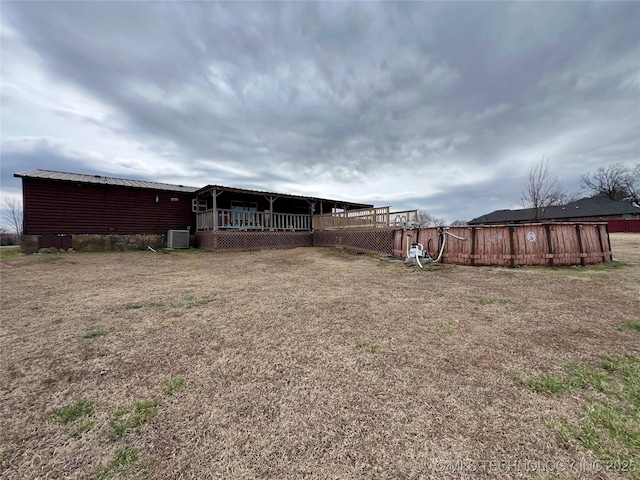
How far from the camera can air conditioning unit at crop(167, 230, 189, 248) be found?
46.1ft

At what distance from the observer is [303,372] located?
2395 millimetres

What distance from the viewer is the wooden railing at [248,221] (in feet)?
45.0

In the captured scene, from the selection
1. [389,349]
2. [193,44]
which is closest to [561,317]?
[389,349]

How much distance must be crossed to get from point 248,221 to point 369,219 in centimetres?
721

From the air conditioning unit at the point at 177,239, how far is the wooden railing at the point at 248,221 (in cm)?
109

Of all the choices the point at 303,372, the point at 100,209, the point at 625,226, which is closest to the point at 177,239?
the point at 100,209

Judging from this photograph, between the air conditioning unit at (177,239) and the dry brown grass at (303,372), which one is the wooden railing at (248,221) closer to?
the air conditioning unit at (177,239)

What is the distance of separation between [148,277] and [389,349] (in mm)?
7200

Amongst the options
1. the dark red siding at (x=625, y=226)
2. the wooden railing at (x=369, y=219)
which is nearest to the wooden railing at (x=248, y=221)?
the wooden railing at (x=369, y=219)

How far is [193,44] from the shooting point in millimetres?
10328

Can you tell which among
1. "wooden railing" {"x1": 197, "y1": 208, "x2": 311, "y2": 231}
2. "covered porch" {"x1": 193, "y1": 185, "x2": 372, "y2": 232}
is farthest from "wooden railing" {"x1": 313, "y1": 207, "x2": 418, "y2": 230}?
"covered porch" {"x1": 193, "y1": 185, "x2": 372, "y2": 232}

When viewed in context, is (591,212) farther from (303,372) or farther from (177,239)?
(177,239)

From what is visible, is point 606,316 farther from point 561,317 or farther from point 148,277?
point 148,277

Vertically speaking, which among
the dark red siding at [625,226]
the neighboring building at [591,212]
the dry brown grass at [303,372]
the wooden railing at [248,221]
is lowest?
the dry brown grass at [303,372]
